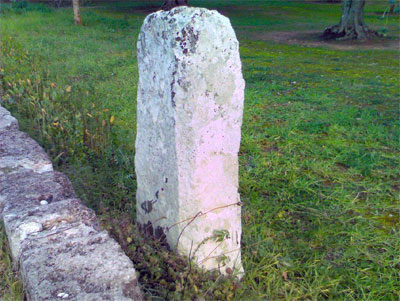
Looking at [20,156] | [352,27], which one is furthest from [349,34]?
[20,156]

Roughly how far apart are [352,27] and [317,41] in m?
1.22

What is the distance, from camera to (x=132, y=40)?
35.4 ft

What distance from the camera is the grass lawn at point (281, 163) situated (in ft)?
8.18

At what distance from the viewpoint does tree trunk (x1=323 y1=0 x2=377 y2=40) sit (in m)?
12.2

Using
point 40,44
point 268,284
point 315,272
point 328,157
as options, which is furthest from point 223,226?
point 40,44

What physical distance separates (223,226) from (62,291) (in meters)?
0.93

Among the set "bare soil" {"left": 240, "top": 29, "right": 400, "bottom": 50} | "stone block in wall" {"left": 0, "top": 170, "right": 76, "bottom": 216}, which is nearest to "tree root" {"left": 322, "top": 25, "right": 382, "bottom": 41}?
"bare soil" {"left": 240, "top": 29, "right": 400, "bottom": 50}

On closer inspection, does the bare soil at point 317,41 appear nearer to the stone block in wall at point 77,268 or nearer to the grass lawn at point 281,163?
the grass lawn at point 281,163

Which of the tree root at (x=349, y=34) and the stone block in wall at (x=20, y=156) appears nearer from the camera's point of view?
the stone block in wall at (x=20, y=156)

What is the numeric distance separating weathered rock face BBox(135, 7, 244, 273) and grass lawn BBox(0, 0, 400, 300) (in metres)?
0.20

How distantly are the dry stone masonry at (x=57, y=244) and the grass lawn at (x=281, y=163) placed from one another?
248 millimetres

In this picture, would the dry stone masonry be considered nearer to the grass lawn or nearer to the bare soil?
the grass lawn

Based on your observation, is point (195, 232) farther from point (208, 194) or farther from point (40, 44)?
point (40, 44)

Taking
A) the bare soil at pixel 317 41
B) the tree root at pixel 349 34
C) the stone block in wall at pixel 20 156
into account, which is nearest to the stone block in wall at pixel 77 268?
the stone block in wall at pixel 20 156
